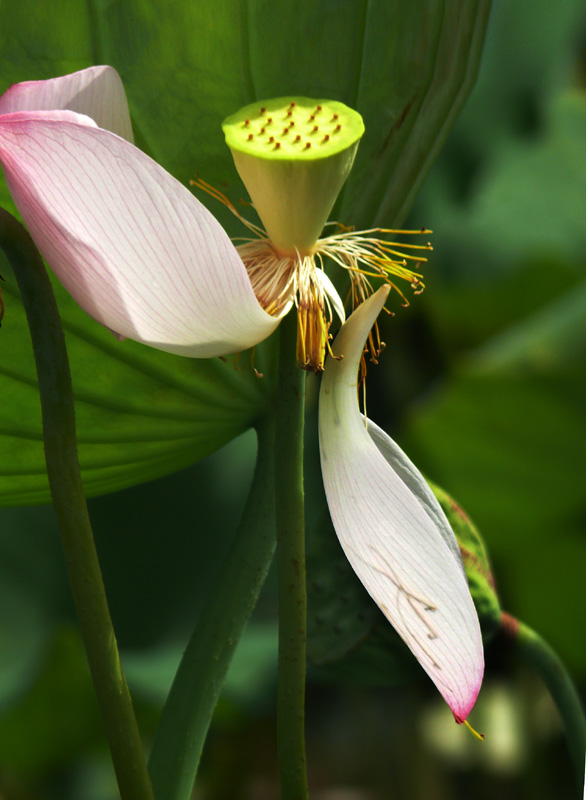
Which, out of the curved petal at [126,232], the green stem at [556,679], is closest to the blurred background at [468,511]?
the green stem at [556,679]

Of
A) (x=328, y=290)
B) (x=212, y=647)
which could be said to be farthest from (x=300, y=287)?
(x=212, y=647)

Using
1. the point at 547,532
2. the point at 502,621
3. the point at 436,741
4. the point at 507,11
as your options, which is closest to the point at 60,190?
the point at 502,621

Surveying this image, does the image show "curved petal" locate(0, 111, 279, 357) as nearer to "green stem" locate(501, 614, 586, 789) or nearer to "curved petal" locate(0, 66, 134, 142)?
"curved petal" locate(0, 66, 134, 142)

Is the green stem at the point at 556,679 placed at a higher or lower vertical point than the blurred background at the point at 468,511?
higher

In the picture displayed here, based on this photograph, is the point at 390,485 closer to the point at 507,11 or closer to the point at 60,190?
the point at 60,190

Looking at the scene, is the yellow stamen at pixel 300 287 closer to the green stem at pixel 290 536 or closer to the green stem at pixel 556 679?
the green stem at pixel 290 536

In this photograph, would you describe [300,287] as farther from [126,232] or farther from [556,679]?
[556,679]
